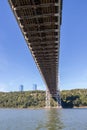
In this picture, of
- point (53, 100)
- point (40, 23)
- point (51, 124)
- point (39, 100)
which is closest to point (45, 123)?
point (51, 124)

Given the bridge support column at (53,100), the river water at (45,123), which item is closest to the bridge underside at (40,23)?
the river water at (45,123)

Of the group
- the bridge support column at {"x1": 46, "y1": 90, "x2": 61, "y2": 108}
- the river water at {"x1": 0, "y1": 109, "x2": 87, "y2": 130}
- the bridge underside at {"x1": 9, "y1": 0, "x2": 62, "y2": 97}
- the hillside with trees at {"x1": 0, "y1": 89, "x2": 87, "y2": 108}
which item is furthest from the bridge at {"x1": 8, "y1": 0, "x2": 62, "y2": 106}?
the hillside with trees at {"x1": 0, "y1": 89, "x2": 87, "y2": 108}

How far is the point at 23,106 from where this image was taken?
18075cm

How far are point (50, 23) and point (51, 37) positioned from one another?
7.21 meters

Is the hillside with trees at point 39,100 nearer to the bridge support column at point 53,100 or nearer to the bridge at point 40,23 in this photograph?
the bridge support column at point 53,100

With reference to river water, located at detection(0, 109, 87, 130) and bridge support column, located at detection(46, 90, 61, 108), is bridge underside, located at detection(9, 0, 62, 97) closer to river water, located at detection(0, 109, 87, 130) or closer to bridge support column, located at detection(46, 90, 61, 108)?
river water, located at detection(0, 109, 87, 130)

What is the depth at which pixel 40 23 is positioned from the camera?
127 ft

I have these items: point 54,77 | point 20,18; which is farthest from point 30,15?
point 54,77

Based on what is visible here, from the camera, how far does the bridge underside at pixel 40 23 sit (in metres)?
32.2

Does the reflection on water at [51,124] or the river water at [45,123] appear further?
the river water at [45,123]

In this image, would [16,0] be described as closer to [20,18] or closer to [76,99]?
[20,18]

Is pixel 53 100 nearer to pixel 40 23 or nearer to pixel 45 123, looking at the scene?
pixel 45 123

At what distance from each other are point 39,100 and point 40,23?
145m

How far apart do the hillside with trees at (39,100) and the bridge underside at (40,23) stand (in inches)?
4047
